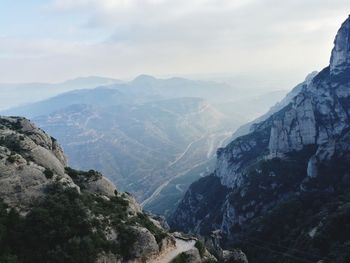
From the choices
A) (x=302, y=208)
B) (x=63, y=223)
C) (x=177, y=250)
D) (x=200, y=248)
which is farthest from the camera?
(x=302, y=208)

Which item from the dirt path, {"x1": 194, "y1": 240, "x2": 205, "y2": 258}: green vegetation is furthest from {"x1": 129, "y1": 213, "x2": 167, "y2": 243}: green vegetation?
{"x1": 194, "y1": 240, "x2": 205, "y2": 258}: green vegetation

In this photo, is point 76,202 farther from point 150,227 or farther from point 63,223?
point 150,227

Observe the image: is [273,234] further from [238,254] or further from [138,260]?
[138,260]

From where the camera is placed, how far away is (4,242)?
6488cm

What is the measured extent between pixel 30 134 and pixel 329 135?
5085 inches

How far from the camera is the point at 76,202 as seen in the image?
73.9m

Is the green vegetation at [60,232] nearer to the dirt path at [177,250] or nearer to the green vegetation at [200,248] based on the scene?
the dirt path at [177,250]

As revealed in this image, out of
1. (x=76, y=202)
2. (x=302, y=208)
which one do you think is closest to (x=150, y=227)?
(x=76, y=202)

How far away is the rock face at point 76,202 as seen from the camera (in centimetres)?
6888

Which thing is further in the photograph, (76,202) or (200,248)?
(200,248)

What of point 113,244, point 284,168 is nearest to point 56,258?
point 113,244

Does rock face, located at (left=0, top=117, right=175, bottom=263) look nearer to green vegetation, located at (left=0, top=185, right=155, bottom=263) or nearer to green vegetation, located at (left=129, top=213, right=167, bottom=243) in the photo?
green vegetation, located at (left=129, top=213, right=167, bottom=243)

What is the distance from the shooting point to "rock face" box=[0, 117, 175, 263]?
6888 centimetres

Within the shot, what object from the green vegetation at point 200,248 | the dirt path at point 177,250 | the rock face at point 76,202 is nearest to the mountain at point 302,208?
the green vegetation at point 200,248
